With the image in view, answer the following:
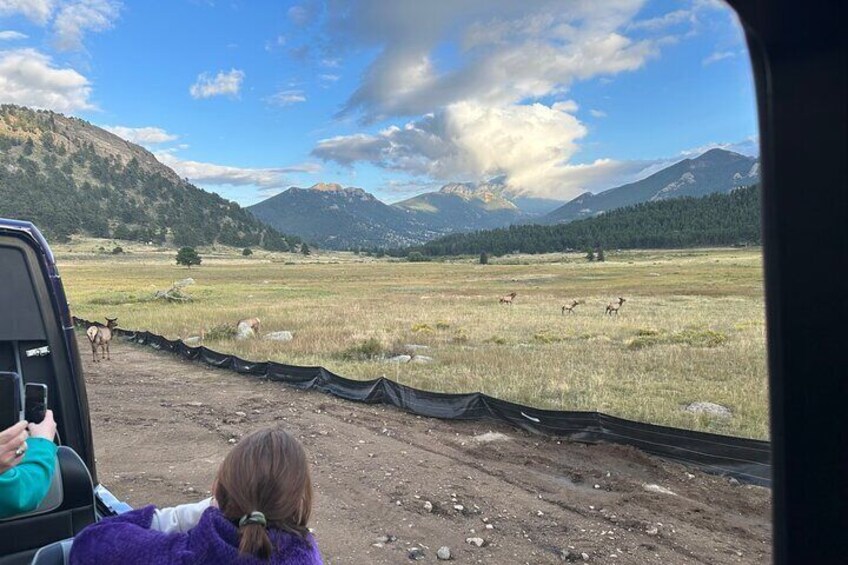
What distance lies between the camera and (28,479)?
7.91 feet

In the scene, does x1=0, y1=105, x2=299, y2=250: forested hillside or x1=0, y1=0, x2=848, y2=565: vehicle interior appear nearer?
x1=0, y1=0, x2=848, y2=565: vehicle interior

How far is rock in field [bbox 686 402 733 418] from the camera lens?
9695 millimetres

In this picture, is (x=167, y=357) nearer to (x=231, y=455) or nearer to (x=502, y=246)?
(x=231, y=455)

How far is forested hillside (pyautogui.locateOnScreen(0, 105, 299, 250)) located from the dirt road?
458 ft

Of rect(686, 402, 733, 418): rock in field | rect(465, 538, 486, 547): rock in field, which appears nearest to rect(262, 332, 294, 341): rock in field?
rect(686, 402, 733, 418): rock in field

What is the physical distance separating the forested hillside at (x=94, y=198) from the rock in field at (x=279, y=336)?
12912 centimetres

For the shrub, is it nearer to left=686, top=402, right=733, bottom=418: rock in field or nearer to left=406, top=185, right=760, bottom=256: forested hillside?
left=406, top=185, right=760, bottom=256: forested hillside

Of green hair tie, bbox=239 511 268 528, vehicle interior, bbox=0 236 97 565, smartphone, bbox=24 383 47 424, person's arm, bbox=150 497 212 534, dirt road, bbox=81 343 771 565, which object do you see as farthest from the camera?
dirt road, bbox=81 343 771 565

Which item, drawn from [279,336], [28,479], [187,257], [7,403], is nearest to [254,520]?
[28,479]

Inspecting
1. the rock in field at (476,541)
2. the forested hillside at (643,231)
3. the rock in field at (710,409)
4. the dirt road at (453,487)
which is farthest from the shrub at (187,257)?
the rock in field at (476,541)

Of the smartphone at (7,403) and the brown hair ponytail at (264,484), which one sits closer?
the brown hair ponytail at (264,484)

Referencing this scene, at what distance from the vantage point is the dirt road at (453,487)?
17.9 feet

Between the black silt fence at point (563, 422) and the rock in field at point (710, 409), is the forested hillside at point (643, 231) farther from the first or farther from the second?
the black silt fence at point (563, 422)

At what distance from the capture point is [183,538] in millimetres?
2018
